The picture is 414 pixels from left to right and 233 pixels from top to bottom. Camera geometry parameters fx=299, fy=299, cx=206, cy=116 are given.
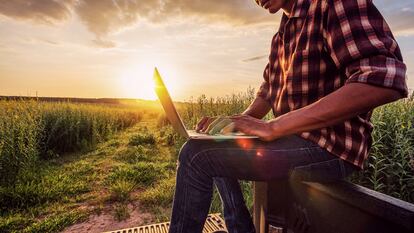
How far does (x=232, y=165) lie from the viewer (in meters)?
1.20

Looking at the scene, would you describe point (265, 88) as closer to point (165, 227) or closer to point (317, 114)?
point (317, 114)

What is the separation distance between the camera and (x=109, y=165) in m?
6.80

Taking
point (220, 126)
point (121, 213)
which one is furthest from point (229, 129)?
point (121, 213)

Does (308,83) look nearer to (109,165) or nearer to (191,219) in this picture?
(191,219)

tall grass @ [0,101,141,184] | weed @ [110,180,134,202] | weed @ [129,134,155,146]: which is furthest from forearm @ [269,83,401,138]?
weed @ [129,134,155,146]

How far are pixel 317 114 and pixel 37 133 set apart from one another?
672 centimetres

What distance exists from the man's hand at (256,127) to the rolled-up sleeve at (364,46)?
13.2 inches

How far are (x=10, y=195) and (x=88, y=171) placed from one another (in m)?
1.94

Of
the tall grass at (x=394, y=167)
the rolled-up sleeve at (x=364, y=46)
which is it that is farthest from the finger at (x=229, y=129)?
the tall grass at (x=394, y=167)

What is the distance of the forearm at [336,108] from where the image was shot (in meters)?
1.04

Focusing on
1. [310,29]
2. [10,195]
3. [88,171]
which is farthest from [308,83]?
[88,171]

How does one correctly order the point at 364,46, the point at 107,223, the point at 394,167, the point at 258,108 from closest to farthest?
1. the point at 364,46
2. the point at 258,108
3. the point at 394,167
4. the point at 107,223

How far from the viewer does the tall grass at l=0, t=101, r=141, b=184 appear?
5.23 metres

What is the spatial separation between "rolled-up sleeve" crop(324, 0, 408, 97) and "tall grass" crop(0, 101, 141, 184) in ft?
17.8
